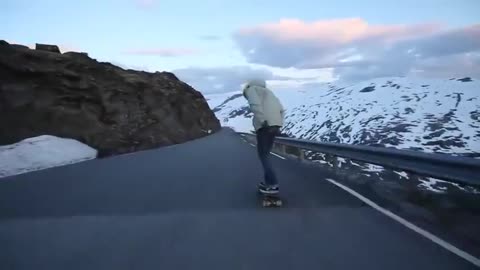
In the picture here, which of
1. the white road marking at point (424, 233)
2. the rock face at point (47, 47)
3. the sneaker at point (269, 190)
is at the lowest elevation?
the white road marking at point (424, 233)

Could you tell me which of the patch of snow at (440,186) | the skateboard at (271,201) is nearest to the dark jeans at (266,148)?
the skateboard at (271,201)

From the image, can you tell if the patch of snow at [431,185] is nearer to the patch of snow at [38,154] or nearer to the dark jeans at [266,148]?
the dark jeans at [266,148]

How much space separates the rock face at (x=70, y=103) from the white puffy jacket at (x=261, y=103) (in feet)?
45.2

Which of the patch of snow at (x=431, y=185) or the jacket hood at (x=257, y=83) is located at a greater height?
the jacket hood at (x=257, y=83)

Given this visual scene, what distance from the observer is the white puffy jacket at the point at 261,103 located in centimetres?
727

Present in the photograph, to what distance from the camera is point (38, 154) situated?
13.7m

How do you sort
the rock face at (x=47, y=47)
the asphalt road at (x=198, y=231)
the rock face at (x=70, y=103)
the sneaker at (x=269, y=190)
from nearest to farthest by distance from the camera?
the asphalt road at (x=198, y=231) < the sneaker at (x=269, y=190) < the rock face at (x=70, y=103) < the rock face at (x=47, y=47)

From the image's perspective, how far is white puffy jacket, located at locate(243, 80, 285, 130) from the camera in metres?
7.27

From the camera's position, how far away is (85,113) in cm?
2656

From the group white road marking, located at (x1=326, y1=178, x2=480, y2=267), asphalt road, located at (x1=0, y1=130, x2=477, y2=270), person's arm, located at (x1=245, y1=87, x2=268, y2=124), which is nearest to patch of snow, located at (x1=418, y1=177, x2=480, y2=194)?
white road marking, located at (x1=326, y1=178, x2=480, y2=267)

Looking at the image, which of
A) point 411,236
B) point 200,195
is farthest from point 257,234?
point 200,195

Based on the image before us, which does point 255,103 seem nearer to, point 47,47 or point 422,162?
point 422,162

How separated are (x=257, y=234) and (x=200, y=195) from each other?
2.95 metres

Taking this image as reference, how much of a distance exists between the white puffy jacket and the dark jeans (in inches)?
5.7
